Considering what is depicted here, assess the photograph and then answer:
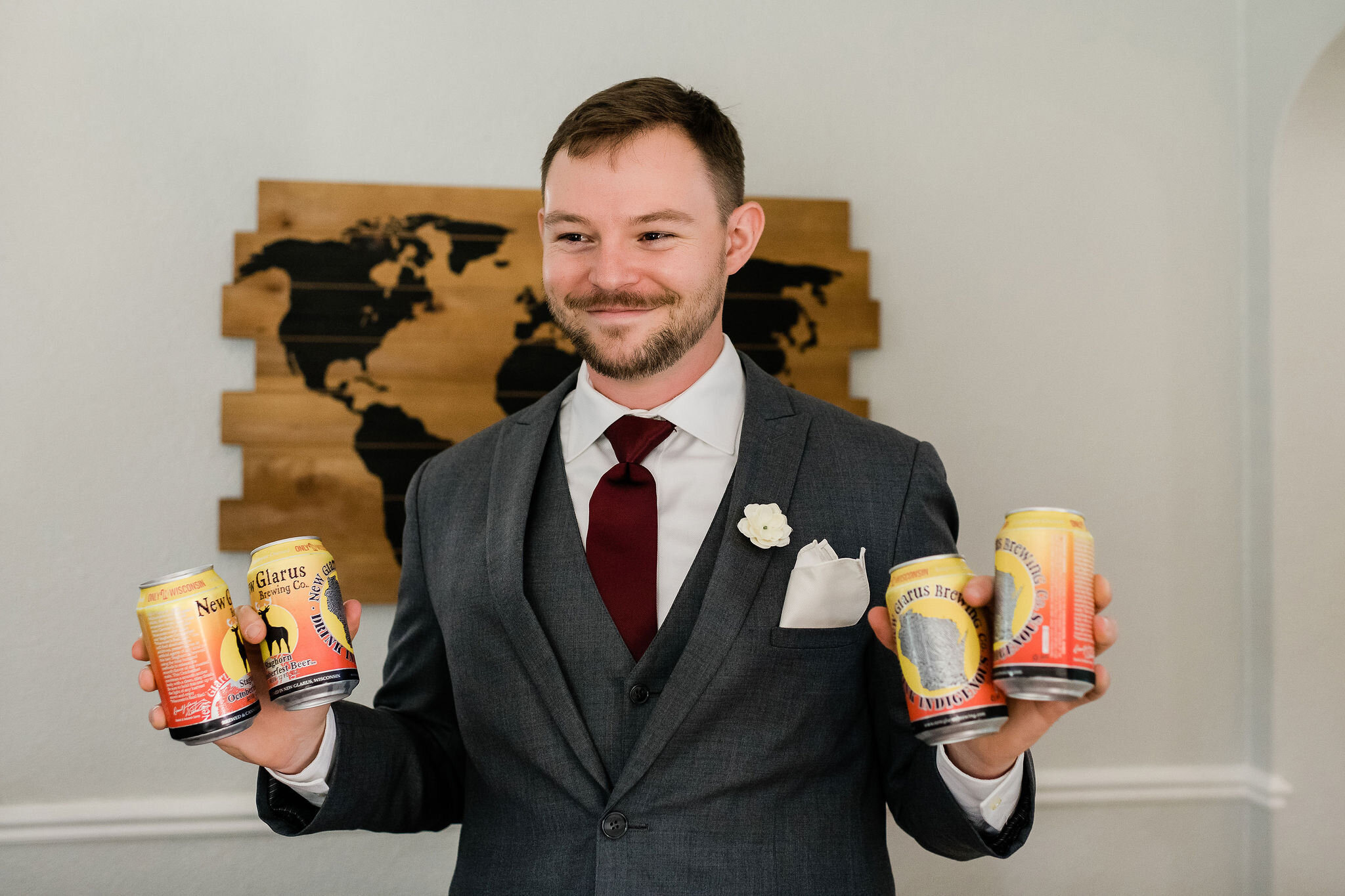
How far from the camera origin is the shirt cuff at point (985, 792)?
102 cm

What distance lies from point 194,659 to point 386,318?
3.88ft

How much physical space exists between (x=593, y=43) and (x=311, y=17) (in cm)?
61

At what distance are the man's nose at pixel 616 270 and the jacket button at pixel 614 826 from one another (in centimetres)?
65

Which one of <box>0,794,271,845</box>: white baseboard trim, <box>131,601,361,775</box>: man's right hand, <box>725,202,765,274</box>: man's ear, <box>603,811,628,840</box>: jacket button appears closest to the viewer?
<box>131,601,361,775</box>: man's right hand

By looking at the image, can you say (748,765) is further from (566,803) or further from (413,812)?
(413,812)

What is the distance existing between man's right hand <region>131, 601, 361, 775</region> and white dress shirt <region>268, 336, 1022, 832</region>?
374mm

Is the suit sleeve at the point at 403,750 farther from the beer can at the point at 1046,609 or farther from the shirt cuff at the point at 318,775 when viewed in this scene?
the beer can at the point at 1046,609

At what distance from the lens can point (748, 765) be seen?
1.14m

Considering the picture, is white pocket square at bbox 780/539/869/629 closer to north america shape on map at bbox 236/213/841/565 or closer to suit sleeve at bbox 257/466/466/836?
suit sleeve at bbox 257/466/466/836

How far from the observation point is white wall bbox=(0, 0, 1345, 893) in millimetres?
1944

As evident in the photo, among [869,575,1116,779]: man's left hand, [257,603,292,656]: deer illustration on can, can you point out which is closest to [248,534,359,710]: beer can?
[257,603,292,656]: deer illustration on can

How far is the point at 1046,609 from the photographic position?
86 cm

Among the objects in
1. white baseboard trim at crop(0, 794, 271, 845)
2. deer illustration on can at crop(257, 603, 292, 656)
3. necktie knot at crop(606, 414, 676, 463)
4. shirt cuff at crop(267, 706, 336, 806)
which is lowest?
white baseboard trim at crop(0, 794, 271, 845)

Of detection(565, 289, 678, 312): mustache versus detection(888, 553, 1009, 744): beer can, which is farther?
detection(565, 289, 678, 312): mustache
